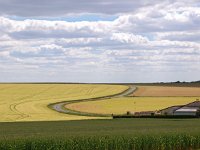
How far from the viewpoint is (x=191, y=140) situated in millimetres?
31312

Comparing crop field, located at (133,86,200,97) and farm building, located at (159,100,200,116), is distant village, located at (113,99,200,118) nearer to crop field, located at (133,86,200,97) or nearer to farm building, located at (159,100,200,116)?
farm building, located at (159,100,200,116)

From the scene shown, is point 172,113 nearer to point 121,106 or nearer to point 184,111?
point 184,111

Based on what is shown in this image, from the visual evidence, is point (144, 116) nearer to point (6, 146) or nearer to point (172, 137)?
point (172, 137)

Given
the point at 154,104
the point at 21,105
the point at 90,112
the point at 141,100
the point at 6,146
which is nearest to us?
the point at 6,146

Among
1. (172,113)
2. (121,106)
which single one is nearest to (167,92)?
(121,106)

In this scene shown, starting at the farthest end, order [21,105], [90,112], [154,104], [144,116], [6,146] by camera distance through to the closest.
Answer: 1. [154,104]
2. [21,105]
3. [90,112]
4. [144,116]
5. [6,146]

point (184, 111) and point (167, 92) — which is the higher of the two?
point (167, 92)

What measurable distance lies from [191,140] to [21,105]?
173 feet

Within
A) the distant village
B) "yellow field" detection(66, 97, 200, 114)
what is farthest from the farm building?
"yellow field" detection(66, 97, 200, 114)

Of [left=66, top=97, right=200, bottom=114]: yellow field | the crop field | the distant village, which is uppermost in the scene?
the crop field

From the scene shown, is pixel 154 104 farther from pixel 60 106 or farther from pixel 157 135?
pixel 157 135

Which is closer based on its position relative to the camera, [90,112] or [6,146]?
[6,146]

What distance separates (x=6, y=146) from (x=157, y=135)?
9146 millimetres

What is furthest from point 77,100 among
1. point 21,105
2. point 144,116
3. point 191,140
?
point 191,140
